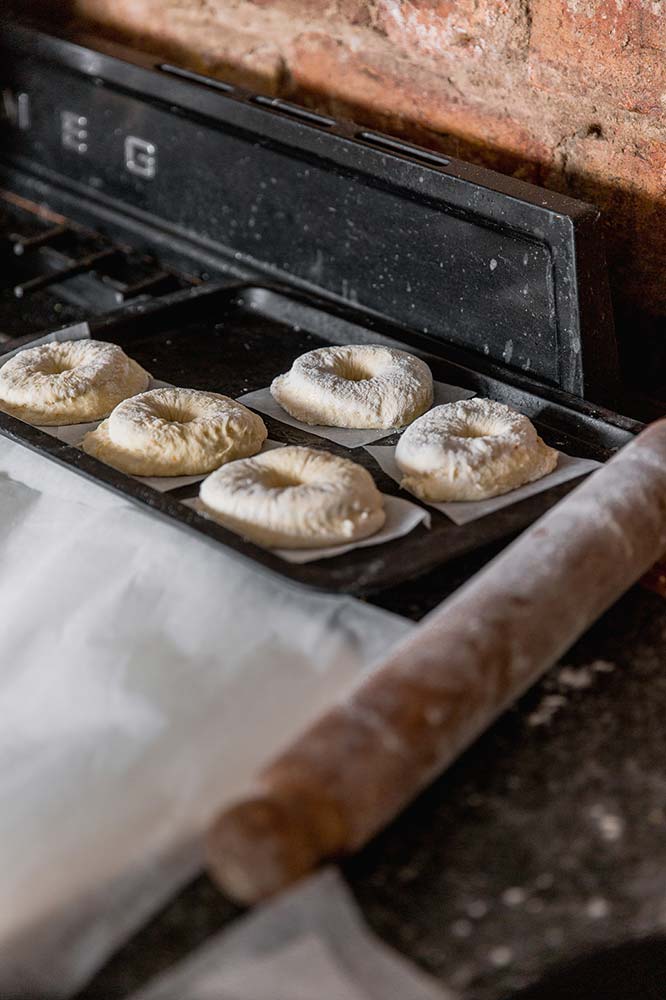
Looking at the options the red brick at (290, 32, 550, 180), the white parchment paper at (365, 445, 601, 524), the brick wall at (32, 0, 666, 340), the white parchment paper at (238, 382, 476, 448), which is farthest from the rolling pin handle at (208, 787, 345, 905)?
the red brick at (290, 32, 550, 180)

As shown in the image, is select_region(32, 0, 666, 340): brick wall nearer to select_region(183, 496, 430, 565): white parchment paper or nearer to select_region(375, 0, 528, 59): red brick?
select_region(375, 0, 528, 59): red brick

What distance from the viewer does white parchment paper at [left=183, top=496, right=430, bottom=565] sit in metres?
1.22

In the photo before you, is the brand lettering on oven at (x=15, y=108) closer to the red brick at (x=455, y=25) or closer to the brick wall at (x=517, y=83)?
the brick wall at (x=517, y=83)

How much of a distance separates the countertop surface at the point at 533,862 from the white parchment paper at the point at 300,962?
0.03 m

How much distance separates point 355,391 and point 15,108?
4.22 ft

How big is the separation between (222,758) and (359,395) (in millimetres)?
662

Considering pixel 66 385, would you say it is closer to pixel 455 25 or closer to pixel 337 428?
pixel 337 428

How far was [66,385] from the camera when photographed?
1501 millimetres

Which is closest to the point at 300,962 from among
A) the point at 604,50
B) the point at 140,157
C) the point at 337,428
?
the point at 337,428

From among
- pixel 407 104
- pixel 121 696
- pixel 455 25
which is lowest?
pixel 121 696

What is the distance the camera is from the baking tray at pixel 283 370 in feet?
3.97

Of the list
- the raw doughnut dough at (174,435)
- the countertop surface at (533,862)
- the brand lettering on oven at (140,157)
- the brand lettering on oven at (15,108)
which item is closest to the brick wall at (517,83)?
the brand lettering on oven at (140,157)

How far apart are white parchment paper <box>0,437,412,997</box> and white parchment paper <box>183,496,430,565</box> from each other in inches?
1.7

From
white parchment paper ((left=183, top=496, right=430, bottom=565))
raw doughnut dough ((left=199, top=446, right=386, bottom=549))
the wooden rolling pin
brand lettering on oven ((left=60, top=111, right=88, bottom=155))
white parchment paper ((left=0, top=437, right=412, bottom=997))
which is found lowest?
white parchment paper ((left=0, top=437, right=412, bottom=997))
